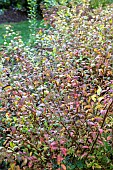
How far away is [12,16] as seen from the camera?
10008 millimetres

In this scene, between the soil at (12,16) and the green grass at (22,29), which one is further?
the soil at (12,16)

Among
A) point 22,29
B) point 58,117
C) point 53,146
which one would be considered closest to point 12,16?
point 22,29

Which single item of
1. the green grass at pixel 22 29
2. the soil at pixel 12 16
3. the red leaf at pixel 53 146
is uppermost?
the red leaf at pixel 53 146

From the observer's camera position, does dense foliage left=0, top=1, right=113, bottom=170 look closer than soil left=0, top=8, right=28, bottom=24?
Yes

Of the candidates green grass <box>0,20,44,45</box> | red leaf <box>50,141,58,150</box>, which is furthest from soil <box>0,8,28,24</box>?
red leaf <box>50,141,58,150</box>

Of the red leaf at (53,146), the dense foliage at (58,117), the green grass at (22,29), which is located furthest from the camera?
the green grass at (22,29)

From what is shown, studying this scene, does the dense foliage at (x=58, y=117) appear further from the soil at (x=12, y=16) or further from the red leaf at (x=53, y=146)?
the soil at (x=12, y=16)

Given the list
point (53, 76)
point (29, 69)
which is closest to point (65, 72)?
point (53, 76)

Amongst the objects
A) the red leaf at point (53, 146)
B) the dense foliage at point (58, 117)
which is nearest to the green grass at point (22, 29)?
the dense foliage at point (58, 117)

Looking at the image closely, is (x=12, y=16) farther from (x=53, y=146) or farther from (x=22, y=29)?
(x=53, y=146)

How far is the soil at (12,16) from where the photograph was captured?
9672mm

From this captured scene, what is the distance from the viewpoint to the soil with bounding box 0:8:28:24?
9.67 meters

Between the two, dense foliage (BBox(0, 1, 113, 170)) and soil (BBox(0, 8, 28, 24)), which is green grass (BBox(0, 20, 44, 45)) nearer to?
soil (BBox(0, 8, 28, 24))

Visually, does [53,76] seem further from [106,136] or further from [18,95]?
[106,136]
